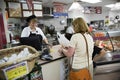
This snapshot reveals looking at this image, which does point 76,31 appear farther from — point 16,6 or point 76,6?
point 16,6

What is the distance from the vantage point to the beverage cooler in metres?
2.77

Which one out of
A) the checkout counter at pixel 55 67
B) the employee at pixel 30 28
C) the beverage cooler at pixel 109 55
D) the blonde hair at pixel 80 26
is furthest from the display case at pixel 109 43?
the employee at pixel 30 28

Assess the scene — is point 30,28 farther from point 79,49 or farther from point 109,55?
point 109,55

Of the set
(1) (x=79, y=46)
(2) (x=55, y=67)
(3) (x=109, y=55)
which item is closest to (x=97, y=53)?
(3) (x=109, y=55)

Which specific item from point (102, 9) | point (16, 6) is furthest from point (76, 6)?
point (102, 9)

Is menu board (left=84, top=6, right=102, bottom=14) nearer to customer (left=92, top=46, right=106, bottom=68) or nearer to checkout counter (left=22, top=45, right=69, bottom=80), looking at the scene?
customer (left=92, top=46, right=106, bottom=68)

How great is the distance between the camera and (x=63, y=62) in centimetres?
253

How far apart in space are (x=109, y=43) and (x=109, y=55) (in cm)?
30

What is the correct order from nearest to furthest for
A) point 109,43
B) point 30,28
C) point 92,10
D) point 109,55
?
point 109,55 → point 109,43 → point 30,28 → point 92,10

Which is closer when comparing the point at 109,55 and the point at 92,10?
the point at 109,55

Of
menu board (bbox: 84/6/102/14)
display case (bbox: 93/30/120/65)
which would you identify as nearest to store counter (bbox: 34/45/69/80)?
display case (bbox: 93/30/120/65)

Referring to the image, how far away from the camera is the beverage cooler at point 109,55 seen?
2.77 metres

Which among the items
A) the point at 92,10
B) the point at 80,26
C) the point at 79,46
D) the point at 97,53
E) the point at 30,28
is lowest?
the point at 97,53

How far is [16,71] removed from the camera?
1487 millimetres
